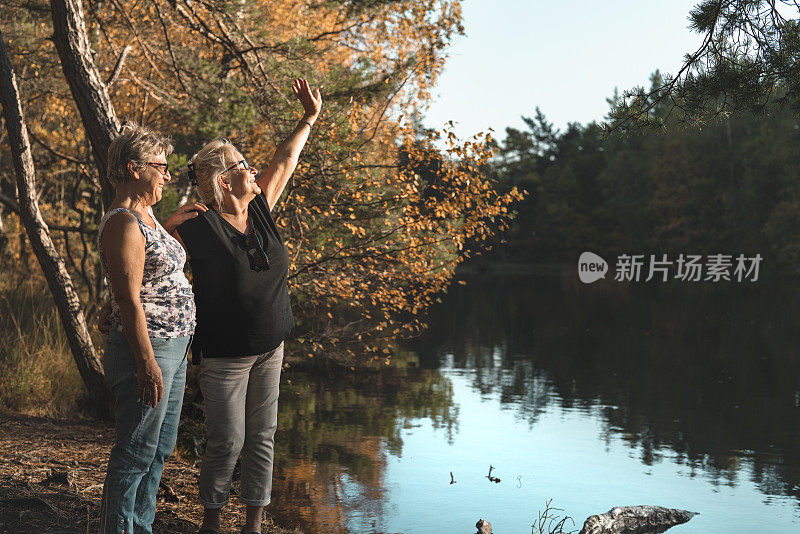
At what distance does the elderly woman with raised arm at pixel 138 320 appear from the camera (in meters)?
2.80

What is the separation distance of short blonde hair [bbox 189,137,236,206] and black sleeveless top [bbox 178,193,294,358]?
0.28 feet

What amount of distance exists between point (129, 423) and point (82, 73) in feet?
11.9

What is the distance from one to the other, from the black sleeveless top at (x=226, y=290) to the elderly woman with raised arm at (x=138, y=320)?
210mm

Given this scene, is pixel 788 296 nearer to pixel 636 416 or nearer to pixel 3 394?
pixel 636 416

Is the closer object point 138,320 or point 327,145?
point 138,320

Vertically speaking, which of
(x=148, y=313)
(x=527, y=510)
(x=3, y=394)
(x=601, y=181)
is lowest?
(x=527, y=510)

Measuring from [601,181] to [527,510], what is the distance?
57558mm

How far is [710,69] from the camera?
16.7ft

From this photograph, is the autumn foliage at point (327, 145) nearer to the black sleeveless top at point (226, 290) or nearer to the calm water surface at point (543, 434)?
the calm water surface at point (543, 434)

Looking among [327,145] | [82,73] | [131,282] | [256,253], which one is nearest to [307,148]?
[327,145]

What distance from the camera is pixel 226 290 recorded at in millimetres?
3227

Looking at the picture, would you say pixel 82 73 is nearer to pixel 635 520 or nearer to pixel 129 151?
pixel 129 151

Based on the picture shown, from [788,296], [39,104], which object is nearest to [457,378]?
[39,104]

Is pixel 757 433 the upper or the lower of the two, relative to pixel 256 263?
lower
